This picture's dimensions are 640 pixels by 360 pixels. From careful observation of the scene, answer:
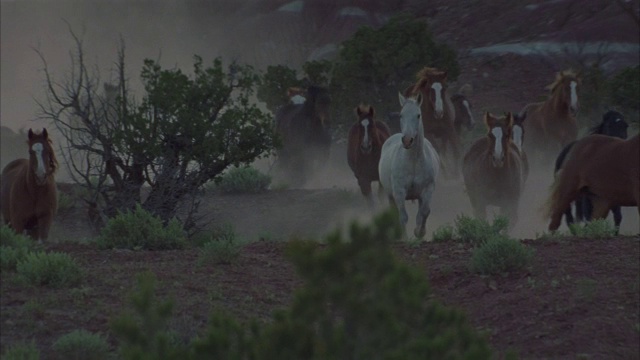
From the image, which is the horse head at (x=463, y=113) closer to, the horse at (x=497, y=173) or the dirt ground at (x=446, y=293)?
the horse at (x=497, y=173)

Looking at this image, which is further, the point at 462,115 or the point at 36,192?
the point at 462,115

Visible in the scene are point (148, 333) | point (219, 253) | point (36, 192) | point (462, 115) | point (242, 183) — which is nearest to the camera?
point (148, 333)

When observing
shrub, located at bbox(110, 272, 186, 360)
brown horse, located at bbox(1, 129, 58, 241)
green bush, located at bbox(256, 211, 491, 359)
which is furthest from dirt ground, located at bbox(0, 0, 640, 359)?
brown horse, located at bbox(1, 129, 58, 241)

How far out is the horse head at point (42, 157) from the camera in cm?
1392

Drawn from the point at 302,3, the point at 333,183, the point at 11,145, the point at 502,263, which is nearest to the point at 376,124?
the point at 333,183

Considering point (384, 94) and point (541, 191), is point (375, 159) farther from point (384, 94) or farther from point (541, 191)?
point (384, 94)

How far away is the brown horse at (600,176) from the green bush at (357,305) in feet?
22.1

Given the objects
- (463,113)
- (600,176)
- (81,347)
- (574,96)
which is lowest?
(81,347)

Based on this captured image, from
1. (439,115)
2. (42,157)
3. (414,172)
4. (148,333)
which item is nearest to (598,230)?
(414,172)

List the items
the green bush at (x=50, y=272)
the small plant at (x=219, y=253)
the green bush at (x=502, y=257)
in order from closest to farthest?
the green bush at (x=50, y=272) → the green bush at (x=502, y=257) → the small plant at (x=219, y=253)

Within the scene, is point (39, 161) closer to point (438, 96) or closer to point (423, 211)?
point (423, 211)

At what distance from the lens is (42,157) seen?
1393 centimetres

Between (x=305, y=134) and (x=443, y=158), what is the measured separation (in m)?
3.12

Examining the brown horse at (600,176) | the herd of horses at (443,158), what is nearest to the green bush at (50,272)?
the herd of horses at (443,158)
